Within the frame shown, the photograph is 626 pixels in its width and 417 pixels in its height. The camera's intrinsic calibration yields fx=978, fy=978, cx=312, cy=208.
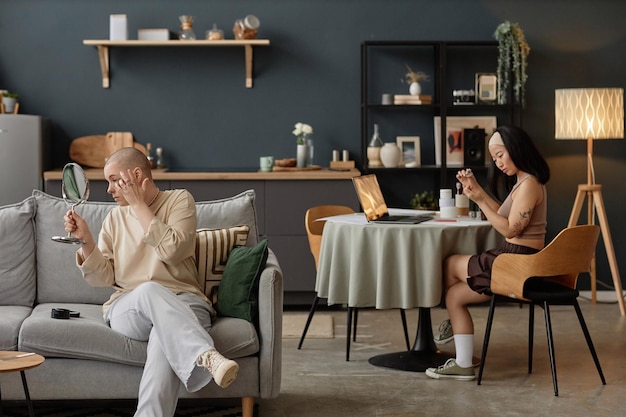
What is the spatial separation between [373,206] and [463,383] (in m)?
1.02

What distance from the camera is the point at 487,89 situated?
23.3 ft

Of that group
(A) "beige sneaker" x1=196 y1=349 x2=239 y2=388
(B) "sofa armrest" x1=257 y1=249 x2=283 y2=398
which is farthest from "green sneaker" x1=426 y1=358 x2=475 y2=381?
(A) "beige sneaker" x1=196 y1=349 x2=239 y2=388

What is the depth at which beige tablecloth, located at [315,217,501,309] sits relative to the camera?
15.7 ft

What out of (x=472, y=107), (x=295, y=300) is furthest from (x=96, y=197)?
(x=472, y=107)

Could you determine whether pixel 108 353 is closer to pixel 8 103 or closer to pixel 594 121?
pixel 8 103

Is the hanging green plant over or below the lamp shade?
over

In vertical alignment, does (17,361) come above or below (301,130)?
below

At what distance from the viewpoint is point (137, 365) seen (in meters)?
3.82

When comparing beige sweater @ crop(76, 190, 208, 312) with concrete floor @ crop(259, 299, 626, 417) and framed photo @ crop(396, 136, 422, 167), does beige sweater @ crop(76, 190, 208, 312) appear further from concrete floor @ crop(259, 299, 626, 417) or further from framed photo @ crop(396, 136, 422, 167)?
framed photo @ crop(396, 136, 422, 167)

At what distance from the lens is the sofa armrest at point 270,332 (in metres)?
3.85

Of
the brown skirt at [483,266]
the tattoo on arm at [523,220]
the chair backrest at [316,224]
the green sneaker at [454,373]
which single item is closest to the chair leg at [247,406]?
the green sneaker at [454,373]

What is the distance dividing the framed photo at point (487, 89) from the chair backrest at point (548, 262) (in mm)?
2564

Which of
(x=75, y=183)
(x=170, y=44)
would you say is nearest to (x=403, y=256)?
(x=75, y=183)

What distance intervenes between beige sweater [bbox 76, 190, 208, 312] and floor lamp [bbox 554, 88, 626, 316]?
3554mm
